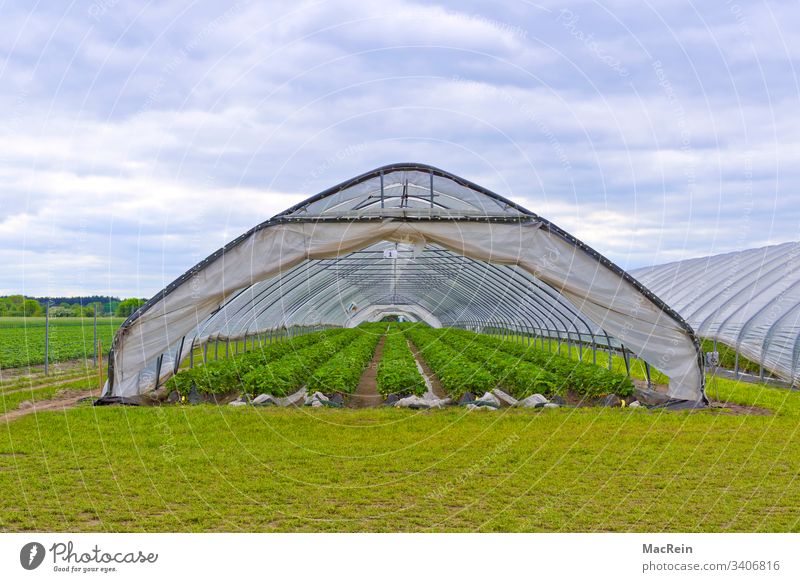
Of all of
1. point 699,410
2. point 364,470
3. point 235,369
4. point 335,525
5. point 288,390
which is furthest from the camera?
point 235,369

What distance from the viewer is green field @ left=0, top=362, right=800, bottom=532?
24.0 ft

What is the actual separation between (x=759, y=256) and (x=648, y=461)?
20.1m

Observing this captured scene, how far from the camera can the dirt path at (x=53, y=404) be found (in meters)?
14.0

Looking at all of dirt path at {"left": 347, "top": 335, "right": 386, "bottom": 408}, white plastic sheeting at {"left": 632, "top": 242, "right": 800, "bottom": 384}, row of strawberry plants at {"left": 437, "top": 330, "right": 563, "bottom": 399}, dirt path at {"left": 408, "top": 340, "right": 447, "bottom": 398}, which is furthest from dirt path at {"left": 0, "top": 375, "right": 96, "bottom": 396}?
white plastic sheeting at {"left": 632, "top": 242, "right": 800, "bottom": 384}

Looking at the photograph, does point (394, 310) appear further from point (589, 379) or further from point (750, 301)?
point (589, 379)

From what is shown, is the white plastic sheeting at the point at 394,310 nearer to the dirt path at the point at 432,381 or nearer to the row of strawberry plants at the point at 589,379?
the dirt path at the point at 432,381

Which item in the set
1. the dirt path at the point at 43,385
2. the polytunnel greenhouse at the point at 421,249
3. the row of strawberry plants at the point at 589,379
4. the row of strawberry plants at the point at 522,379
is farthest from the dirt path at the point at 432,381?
the dirt path at the point at 43,385

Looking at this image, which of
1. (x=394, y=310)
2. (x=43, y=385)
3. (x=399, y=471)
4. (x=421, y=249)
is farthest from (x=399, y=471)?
(x=394, y=310)

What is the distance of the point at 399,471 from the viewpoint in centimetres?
938

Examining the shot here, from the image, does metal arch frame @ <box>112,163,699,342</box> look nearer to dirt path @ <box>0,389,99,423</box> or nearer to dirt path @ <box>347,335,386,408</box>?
dirt path @ <box>0,389,99,423</box>

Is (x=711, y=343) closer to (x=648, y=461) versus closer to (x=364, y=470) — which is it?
(x=648, y=461)

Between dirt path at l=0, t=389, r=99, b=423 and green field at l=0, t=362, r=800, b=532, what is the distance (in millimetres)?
891

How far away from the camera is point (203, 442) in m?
11.1
